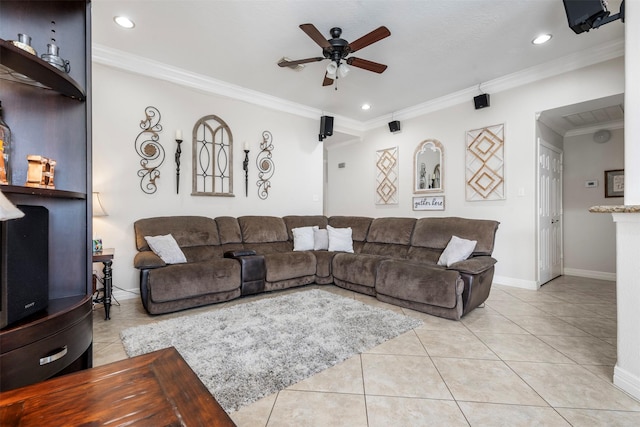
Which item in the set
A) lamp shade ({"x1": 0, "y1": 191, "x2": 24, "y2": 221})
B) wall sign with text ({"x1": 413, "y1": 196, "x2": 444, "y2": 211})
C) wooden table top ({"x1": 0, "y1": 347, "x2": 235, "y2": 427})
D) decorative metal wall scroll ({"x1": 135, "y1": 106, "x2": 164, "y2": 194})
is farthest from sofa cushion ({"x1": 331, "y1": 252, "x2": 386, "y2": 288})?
lamp shade ({"x1": 0, "y1": 191, "x2": 24, "y2": 221})

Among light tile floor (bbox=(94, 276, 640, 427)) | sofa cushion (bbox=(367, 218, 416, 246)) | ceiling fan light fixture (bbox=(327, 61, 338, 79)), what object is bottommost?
light tile floor (bbox=(94, 276, 640, 427))

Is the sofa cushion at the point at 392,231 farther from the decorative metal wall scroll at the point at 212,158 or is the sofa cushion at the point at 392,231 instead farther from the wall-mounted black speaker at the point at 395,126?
the decorative metal wall scroll at the point at 212,158

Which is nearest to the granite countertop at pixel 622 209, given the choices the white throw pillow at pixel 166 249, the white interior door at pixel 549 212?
the white interior door at pixel 549 212

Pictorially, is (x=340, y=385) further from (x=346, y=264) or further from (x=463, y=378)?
(x=346, y=264)

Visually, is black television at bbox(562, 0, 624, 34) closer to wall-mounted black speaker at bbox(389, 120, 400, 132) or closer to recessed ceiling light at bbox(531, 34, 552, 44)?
recessed ceiling light at bbox(531, 34, 552, 44)

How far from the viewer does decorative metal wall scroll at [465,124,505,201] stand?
3.96 m

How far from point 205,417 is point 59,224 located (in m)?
1.05

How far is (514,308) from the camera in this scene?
2.98 meters

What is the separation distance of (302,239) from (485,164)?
2.81m

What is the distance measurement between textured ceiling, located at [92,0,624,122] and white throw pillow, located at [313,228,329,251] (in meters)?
2.09

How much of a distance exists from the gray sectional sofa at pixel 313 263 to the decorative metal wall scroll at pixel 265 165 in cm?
56

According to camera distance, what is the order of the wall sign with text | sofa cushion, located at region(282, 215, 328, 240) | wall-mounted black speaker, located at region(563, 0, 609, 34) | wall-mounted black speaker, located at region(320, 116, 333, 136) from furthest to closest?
wall-mounted black speaker, located at region(320, 116, 333, 136), the wall sign with text, sofa cushion, located at region(282, 215, 328, 240), wall-mounted black speaker, located at region(563, 0, 609, 34)

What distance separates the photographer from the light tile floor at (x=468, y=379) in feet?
4.63

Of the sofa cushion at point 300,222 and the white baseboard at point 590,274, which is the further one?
the sofa cushion at point 300,222
